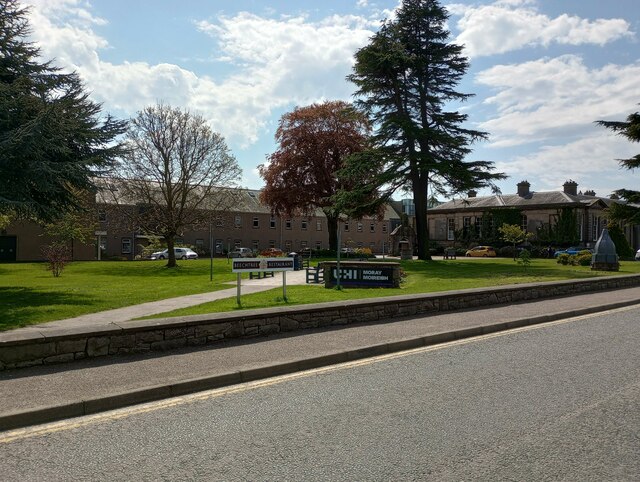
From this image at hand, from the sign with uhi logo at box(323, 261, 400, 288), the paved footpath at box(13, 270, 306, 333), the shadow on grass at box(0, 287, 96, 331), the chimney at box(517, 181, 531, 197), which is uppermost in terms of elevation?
the chimney at box(517, 181, 531, 197)

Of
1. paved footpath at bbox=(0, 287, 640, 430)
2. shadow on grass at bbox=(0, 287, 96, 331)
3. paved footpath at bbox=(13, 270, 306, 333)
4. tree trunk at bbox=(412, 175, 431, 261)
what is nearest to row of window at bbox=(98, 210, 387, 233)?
tree trunk at bbox=(412, 175, 431, 261)

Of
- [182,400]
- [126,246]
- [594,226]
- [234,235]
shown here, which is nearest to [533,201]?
[594,226]

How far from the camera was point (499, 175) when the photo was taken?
1375 inches

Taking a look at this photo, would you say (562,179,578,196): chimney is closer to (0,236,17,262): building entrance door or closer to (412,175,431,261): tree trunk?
(412,175,431,261): tree trunk

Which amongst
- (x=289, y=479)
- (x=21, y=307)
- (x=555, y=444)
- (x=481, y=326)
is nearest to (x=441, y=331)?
(x=481, y=326)

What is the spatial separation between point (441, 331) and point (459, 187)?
2700 cm

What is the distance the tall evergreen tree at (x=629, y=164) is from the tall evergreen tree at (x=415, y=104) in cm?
776

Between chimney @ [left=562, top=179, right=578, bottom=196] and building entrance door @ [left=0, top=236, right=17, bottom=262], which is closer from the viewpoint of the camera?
building entrance door @ [left=0, top=236, right=17, bottom=262]

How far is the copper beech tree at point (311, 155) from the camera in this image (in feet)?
161

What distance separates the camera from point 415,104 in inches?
1505

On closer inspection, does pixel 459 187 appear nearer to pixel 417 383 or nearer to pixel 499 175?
pixel 499 175

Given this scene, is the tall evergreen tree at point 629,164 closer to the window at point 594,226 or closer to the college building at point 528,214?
the college building at point 528,214

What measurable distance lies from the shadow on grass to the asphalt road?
6.81 m

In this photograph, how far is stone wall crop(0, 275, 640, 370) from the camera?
7.25 meters
